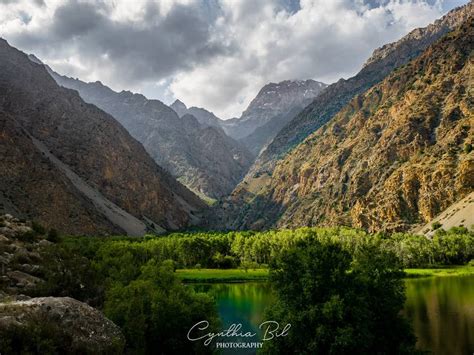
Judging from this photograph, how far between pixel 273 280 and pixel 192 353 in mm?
9431

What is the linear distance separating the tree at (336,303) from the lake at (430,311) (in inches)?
225

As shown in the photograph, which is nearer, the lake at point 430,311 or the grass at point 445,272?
the lake at point 430,311

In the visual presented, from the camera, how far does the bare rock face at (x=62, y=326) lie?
1388 centimetres

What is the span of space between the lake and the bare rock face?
85.0 feet

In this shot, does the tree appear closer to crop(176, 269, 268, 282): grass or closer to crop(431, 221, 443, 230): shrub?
crop(176, 269, 268, 282): grass

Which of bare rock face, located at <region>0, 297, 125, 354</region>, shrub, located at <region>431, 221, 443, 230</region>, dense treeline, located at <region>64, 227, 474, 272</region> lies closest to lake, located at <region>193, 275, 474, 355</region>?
bare rock face, located at <region>0, 297, 125, 354</region>

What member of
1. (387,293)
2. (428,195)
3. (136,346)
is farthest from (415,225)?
(136,346)

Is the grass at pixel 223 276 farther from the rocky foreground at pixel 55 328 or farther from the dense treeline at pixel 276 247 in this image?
the rocky foreground at pixel 55 328

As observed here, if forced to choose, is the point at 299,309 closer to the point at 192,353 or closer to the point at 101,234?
the point at 192,353

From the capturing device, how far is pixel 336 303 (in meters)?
32.0

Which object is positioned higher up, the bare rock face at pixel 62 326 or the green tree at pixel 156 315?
the bare rock face at pixel 62 326

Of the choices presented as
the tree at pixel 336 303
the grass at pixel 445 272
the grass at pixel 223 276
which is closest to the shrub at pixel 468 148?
the grass at pixel 445 272

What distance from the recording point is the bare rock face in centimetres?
1388

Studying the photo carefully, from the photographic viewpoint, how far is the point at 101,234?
19950cm
